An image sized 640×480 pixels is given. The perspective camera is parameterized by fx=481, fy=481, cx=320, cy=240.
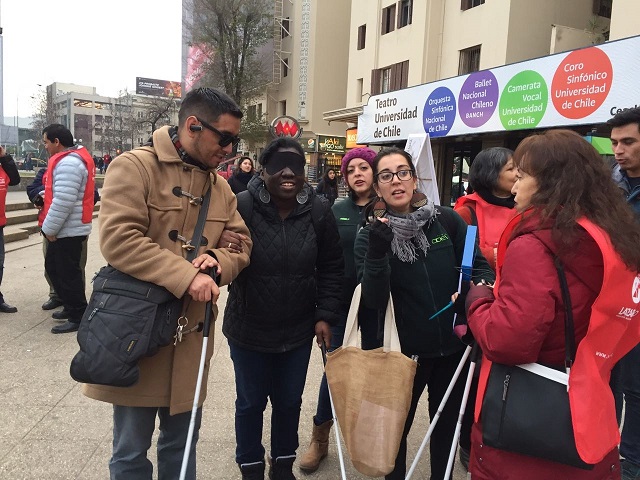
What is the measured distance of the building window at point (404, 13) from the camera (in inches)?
769

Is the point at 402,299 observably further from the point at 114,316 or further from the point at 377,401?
the point at 114,316

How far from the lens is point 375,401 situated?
2258 mm

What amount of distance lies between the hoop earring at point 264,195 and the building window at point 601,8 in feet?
57.3

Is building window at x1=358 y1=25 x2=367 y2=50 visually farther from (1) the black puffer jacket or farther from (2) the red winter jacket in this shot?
(2) the red winter jacket

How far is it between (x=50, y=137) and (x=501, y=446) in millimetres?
5023

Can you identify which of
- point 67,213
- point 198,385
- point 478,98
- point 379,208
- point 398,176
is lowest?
point 198,385

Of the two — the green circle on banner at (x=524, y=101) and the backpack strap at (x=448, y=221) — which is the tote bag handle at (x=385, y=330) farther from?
the green circle on banner at (x=524, y=101)

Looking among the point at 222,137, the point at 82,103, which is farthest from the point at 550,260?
the point at 82,103

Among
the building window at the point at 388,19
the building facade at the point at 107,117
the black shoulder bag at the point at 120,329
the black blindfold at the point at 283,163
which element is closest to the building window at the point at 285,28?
the building facade at the point at 107,117

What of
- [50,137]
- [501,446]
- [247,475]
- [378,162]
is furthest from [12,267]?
[501,446]

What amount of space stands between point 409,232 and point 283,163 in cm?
77

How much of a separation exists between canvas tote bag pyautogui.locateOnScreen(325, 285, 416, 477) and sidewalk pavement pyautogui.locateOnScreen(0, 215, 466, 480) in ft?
2.42

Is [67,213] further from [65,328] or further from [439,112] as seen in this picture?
[439,112]

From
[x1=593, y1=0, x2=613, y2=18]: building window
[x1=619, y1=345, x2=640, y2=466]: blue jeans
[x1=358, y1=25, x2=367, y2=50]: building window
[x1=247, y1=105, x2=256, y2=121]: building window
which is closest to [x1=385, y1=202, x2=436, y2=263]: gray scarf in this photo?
[x1=619, y1=345, x2=640, y2=466]: blue jeans
